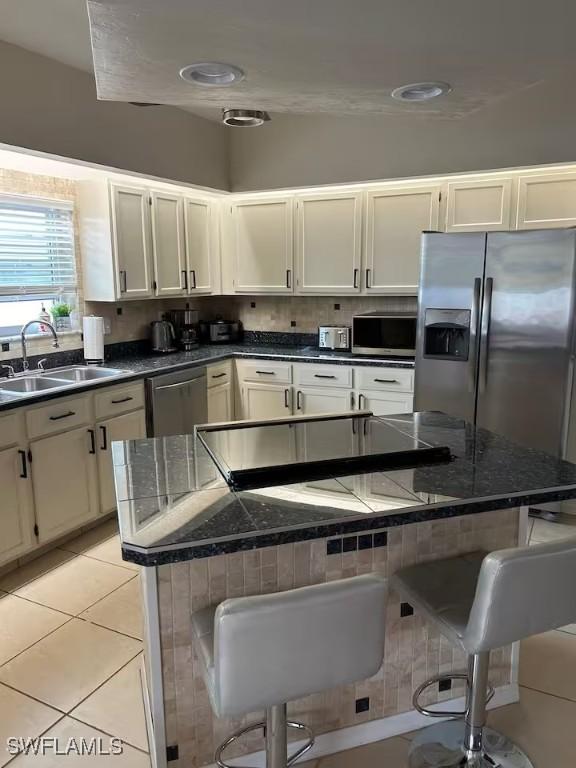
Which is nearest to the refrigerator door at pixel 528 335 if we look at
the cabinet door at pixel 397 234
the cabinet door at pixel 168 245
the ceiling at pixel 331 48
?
the cabinet door at pixel 397 234

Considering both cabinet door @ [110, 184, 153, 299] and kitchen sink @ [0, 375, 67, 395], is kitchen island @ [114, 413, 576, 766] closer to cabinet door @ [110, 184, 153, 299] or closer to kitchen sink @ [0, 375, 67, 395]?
kitchen sink @ [0, 375, 67, 395]

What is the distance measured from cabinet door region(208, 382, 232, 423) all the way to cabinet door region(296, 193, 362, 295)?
1052 mm

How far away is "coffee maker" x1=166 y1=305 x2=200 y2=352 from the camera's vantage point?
5.07 meters

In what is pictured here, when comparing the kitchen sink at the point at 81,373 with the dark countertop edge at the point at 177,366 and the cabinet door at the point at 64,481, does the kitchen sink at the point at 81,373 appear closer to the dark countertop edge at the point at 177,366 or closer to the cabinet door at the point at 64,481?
the dark countertop edge at the point at 177,366

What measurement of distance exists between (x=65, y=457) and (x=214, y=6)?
8.63 ft

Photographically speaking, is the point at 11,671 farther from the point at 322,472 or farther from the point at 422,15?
the point at 422,15

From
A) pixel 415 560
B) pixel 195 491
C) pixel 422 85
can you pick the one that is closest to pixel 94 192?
pixel 422 85

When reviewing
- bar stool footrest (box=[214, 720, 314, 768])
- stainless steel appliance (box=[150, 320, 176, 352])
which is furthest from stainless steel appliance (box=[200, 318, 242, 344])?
bar stool footrest (box=[214, 720, 314, 768])

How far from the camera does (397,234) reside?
173 inches

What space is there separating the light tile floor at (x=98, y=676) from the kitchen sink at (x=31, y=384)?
1061mm

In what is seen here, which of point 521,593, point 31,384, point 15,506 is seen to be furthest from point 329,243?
point 521,593

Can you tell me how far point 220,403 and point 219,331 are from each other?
836 mm

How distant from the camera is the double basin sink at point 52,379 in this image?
3460mm

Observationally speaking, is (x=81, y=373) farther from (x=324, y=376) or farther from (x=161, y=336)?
(x=324, y=376)
